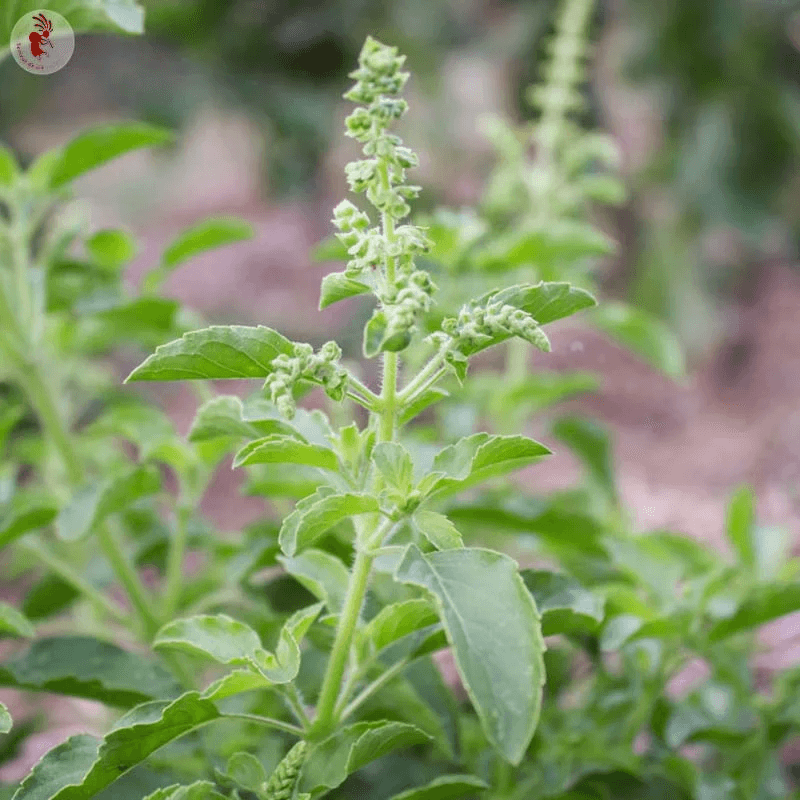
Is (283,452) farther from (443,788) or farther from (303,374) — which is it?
(443,788)

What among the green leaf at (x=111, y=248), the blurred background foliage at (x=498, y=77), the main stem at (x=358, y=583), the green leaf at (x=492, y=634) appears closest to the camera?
the green leaf at (x=492, y=634)

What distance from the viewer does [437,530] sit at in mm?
643

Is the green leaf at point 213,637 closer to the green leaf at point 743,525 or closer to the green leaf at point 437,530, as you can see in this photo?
the green leaf at point 437,530

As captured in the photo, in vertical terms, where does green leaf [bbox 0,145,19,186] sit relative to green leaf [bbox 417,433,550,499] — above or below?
above

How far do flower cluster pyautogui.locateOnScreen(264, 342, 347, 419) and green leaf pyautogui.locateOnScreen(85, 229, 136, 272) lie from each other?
0.54 m

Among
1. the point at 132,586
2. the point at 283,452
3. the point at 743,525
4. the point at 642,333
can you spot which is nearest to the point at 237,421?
the point at 283,452

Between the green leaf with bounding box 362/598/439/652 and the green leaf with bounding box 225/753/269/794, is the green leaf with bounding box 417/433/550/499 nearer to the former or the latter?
the green leaf with bounding box 362/598/439/652

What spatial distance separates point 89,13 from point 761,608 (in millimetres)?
747

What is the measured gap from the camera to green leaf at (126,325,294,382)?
611 mm

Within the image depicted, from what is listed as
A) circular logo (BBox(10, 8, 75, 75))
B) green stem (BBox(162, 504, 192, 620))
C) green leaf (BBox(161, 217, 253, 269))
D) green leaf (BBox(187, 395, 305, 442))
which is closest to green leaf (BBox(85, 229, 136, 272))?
green leaf (BBox(161, 217, 253, 269))

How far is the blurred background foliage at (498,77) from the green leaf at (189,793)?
210cm

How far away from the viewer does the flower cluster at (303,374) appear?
0.58m

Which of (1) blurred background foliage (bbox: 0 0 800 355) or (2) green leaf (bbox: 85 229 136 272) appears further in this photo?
(1) blurred background foliage (bbox: 0 0 800 355)

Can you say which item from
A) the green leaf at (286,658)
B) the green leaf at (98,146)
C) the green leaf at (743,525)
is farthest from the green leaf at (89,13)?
the green leaf at (743,525)
